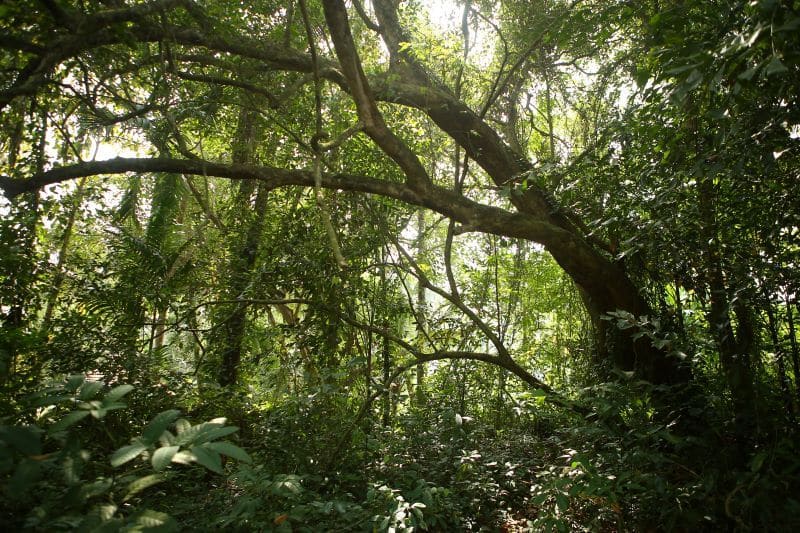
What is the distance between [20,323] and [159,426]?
3910 mm

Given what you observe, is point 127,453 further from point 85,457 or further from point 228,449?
point 228,449

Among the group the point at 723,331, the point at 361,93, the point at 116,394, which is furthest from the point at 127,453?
the point at 723,331

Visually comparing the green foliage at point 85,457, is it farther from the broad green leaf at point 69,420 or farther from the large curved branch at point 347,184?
the large curved branch at point 347,184

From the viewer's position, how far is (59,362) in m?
3.60

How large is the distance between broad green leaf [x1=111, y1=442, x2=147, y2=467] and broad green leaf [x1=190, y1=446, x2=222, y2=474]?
15 cm

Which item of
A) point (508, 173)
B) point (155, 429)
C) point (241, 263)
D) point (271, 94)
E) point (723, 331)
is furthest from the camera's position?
point (508, 173)

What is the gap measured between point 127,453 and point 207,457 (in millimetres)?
228

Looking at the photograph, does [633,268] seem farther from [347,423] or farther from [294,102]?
[294,102]

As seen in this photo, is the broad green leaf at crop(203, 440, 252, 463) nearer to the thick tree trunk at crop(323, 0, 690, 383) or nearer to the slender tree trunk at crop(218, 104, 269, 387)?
the thick tree trunk at crop(323, 0, 690, 383)

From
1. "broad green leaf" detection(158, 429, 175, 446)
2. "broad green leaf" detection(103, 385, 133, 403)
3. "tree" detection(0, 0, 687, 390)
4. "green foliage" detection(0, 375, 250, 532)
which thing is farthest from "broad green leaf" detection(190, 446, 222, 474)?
"tree" detection(0, 0, 687, 390)

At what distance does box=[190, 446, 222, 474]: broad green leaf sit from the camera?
1150 millimetres

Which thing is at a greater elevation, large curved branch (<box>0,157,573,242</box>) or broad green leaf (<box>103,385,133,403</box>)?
large curved branch (<box>0,157,573,242</box>)

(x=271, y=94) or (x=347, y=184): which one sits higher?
(x=271, y=94)

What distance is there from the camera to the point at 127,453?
1.24 m
